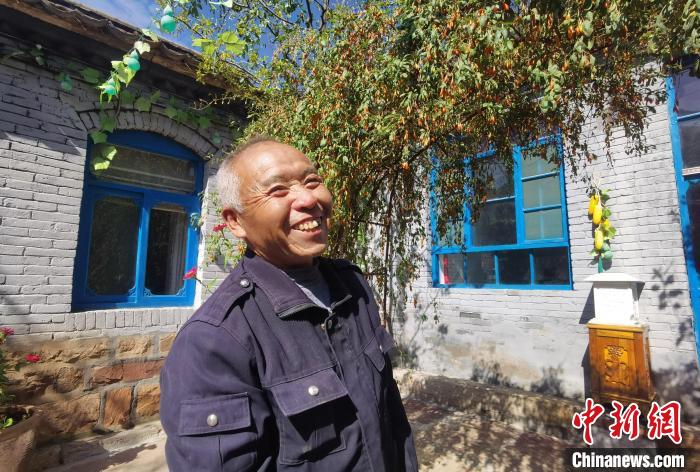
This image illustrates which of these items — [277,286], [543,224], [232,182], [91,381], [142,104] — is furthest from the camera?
[543,224]

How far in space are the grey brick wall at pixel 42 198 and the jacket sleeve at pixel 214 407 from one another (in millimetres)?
3652

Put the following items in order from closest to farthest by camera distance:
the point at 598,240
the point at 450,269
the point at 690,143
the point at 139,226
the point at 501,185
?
the point at 690,143
the point at 598,240
the point at 139,226
the point at 501,185
the point at 450,269

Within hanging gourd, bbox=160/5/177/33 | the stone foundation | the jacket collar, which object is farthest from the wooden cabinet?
hanging gourd, bbox=160/5/177/33

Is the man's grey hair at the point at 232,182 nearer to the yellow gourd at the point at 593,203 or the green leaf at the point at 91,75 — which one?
the green leaf at the point at 91,75

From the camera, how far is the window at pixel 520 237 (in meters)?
5.02

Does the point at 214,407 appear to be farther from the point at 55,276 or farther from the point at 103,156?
the point at 103,156

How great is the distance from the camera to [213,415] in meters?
0.97

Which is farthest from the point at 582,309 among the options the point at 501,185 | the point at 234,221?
the point at 234,221

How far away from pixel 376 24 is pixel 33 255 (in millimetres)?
3786

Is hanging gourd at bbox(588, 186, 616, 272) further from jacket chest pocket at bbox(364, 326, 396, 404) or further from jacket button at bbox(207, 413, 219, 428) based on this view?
jacket button at bbox(207, 413, 219, 428)

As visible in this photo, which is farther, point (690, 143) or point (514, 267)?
point (514, 267)

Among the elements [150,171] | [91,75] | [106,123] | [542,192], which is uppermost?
[91,75]

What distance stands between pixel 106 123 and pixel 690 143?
6.31 metres

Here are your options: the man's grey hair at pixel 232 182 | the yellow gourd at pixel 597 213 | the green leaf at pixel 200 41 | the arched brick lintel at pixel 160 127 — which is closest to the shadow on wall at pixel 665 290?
the yellow gourd at pixel 597 213
